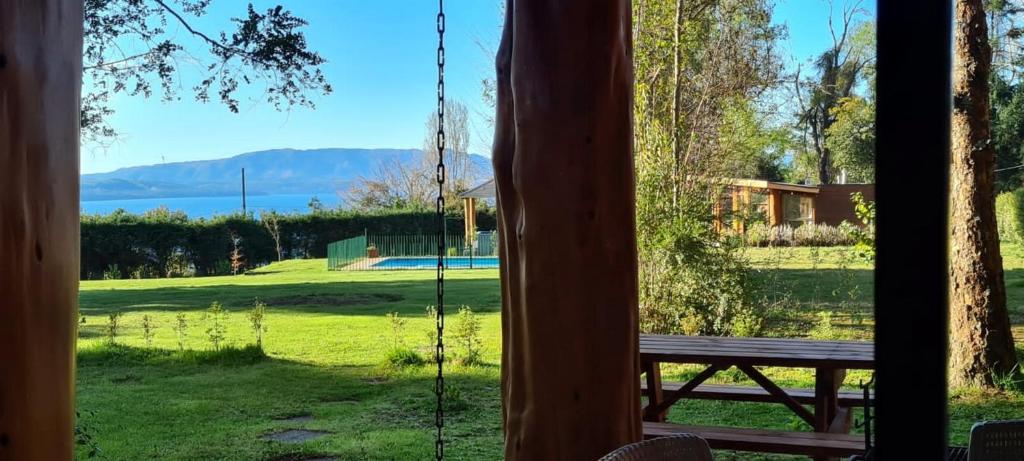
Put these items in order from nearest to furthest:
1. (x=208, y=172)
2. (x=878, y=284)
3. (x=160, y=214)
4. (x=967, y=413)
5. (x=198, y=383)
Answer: (x=878, y=284) < (x=967, y=413) < (x=198, y=383) < (x=160, y=214) < (x=208, y=172)

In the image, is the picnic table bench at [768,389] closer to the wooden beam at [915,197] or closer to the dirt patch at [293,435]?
the dirt patch at [293,435]

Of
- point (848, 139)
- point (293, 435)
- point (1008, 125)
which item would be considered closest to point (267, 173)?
point (848, 139)

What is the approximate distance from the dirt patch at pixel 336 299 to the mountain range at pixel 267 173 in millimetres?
12246

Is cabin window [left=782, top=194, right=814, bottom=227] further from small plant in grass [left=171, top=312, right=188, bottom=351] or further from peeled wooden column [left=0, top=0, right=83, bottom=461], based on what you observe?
peeled wooden column [left=0, top=0, right=83, bottom=461]

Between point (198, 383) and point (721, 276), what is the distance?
4136 mm

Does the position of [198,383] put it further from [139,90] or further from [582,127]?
[582,127]

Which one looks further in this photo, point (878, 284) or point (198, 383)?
point (198, 383)

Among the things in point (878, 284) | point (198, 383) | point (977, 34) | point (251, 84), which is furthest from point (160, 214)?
point (878, 284)

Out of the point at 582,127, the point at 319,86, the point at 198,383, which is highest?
the point at 319,86

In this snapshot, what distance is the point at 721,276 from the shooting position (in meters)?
6.56

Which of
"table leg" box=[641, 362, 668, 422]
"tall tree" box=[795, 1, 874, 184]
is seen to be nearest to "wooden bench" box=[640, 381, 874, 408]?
"table leg" box=[641, 362, 668, 422]

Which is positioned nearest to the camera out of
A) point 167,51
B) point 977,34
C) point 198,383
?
point 977,34

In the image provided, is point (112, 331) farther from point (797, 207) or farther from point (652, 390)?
point (797, 207)

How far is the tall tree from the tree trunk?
5.67 m
